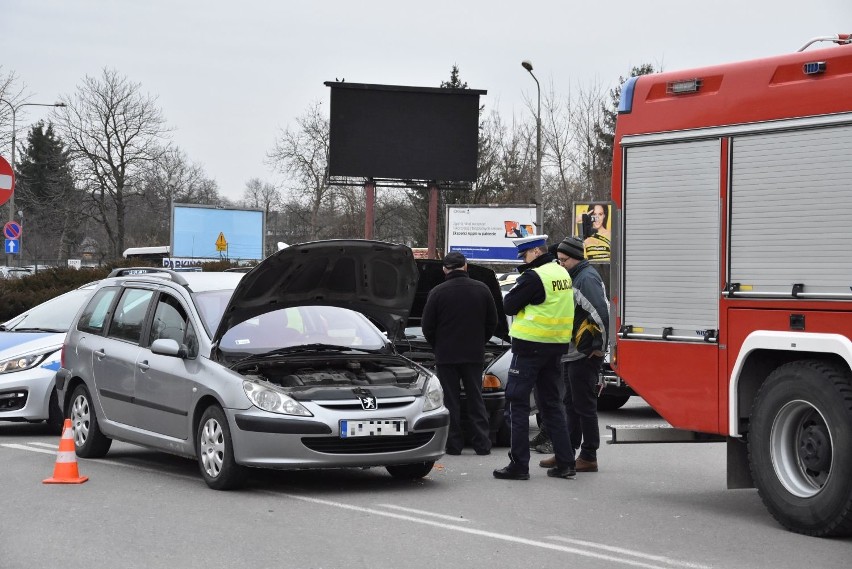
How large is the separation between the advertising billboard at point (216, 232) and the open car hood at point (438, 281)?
119ft

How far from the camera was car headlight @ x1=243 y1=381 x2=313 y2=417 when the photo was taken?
8492 mm

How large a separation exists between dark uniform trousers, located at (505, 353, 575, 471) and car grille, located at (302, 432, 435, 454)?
0.87 metres

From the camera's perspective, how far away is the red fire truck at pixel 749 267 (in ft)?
23.5

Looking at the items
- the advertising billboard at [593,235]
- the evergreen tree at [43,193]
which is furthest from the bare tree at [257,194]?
the advertising billboard at [593,235]

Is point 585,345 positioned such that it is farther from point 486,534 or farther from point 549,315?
point 486,534

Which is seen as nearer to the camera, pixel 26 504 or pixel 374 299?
pixel 26 504

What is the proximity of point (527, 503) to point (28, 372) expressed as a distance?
6.21 metres

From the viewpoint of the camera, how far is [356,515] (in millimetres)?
7816

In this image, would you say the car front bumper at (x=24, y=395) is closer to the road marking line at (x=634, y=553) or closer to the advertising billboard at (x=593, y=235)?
the road marking line at (x=634, y=553)

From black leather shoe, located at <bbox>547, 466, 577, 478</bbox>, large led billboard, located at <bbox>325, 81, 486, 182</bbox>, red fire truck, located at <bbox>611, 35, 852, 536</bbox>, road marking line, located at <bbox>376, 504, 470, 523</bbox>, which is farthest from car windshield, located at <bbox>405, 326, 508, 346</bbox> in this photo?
large led billboard, located at <bbox>325, 81, 486, 182</bbox>

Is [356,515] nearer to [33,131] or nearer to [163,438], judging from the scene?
[163,438]

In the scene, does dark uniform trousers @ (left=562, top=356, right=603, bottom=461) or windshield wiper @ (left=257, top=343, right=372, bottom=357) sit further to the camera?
dark uniform trousers @ (left=562, top=356, right=603, bottom=461)

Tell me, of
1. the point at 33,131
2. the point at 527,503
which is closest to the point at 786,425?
the point at 527,503

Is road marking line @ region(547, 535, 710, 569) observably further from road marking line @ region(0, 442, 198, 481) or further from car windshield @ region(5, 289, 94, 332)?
car windshield @ region(5, 289, 94, 332)
